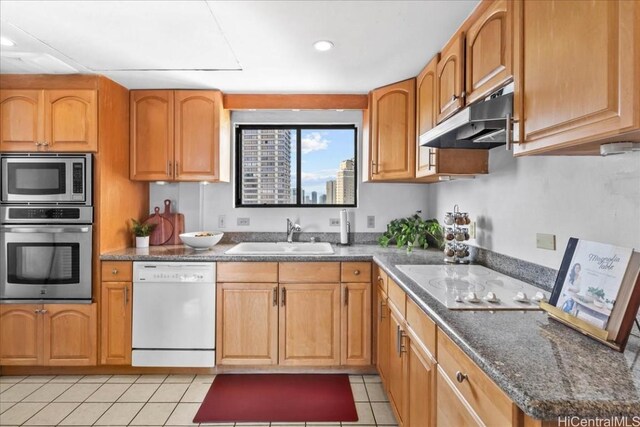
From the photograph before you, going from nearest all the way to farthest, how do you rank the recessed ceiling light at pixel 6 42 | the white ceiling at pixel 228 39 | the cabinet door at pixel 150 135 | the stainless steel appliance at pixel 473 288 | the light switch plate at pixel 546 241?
the stainless steel appliance at pixel 473 288 < the light switch plate at pixel 546 241 < the white ceiling at pixel 228 39 < the recessed ceiling light at pixel 6 42 < the cabinet door at pixel 150 135

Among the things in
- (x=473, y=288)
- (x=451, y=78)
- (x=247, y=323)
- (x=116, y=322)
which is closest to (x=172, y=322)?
(x=116, y=322)

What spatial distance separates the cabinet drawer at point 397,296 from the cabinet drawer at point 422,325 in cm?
9

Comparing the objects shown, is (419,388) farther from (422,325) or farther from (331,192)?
(331,192)

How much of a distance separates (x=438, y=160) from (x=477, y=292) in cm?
86

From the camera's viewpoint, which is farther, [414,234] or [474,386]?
[414,234]

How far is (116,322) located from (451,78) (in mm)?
2735

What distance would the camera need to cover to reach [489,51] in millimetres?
1524

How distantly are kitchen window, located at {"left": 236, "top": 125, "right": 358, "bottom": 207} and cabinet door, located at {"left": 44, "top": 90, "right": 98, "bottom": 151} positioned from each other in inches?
45.0

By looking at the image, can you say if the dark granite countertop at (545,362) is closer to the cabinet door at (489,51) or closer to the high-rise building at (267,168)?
the cabinet door at (489,51)

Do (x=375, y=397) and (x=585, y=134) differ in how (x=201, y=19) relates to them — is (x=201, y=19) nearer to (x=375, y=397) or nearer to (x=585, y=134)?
(x=585, y=134)

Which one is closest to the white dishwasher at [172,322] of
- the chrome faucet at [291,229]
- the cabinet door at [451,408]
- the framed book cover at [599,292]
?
the chrome faucet at [291,229]

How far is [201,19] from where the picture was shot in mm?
1826

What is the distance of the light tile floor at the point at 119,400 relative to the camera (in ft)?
6.79

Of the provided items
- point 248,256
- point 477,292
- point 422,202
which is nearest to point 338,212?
point 422,202
